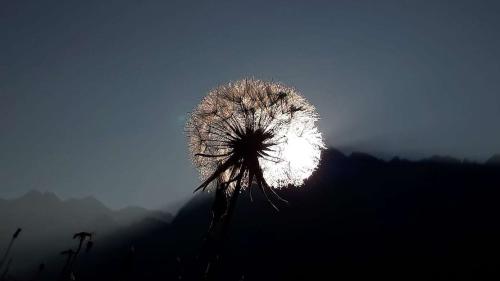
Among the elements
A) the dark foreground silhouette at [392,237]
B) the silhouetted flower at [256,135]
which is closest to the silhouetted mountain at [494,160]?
the dark foreground silhouette at [392,237]

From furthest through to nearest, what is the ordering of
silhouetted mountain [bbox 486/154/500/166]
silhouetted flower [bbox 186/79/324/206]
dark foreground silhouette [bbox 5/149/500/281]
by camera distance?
silhouetted mountain [bbox 486/154/500/166] → dark foreground silhouette [bbox 5/149/500/281] → silhouetted flower [bbox 186/79/324/206]

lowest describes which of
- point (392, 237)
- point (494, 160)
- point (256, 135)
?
point (256, 135)

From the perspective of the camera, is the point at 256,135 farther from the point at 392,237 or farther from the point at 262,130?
the point at 392,237

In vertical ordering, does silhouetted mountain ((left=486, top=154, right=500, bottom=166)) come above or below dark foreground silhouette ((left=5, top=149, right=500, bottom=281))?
above

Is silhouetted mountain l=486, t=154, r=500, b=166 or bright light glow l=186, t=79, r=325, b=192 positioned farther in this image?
silhouetted mountain l=486, t=154, r=500, b=166

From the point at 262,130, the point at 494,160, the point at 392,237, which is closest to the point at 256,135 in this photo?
the point at 262,130

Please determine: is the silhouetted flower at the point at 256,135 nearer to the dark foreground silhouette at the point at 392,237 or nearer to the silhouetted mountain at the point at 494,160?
the dark foreground silhouette at the point at 392,237

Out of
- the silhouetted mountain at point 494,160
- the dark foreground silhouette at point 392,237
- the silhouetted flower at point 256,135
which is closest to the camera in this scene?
the silhouetted flower at point 256,135

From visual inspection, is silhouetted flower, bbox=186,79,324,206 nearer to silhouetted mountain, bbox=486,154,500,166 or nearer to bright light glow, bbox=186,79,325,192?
bright light glow, bbox=186,79,325,192

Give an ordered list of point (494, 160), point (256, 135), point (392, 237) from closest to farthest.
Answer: point (256, 135) → point (392, 237) → point (494, 160)

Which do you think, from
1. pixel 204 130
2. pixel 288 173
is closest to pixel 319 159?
pixel 288 173

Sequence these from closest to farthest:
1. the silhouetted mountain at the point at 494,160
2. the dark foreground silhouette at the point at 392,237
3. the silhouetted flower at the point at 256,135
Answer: the silhouetted flower at the point at 256,135, the dark foreground silhouette at the point at 392,237, the silhouetted mountain at the point at 494,160

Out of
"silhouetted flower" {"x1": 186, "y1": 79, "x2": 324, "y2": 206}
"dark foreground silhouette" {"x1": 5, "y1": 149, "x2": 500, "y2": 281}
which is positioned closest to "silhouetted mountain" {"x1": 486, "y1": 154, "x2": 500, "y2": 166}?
"dark foreground silhouette" {"x1": 5, "y1": 149, "x2": 500, "y2": 281}
